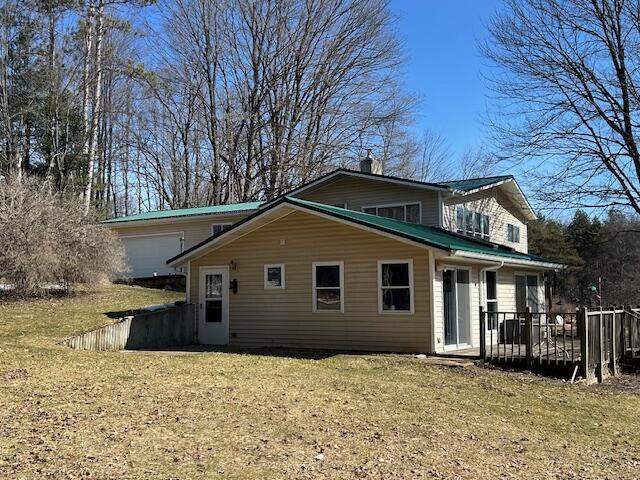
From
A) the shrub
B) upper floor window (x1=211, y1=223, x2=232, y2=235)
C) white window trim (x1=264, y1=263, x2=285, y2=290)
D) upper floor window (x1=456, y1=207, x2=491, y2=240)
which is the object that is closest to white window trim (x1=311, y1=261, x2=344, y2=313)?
white window trim (x1=264, y1=263, x2=285, y2=290)

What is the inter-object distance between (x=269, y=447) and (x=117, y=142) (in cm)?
3891

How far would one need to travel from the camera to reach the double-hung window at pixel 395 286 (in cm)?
1352

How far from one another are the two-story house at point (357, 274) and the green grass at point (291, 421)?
235cm

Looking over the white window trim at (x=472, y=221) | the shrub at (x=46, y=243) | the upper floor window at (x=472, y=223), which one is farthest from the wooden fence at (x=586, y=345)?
the shrub at (x=46, y=243)

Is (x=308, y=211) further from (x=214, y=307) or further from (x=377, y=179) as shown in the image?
(x=377, y=179)

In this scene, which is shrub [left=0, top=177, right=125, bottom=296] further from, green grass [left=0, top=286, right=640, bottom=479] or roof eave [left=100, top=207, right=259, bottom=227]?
roof eave [left=100, top=207, right=259, bottom=227]

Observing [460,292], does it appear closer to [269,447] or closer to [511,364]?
[511,364]

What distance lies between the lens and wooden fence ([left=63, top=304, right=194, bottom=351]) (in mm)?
13555

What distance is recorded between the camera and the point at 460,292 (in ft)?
48.6

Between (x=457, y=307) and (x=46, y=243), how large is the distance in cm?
1137

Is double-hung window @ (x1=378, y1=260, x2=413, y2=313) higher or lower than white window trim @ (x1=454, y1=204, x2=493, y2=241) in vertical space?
lower

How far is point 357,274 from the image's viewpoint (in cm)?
1413

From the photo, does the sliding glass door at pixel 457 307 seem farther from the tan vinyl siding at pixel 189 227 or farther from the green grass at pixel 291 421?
the tan vinyl siding at pixel 189 227

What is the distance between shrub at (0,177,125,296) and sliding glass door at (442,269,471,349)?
427 inches
